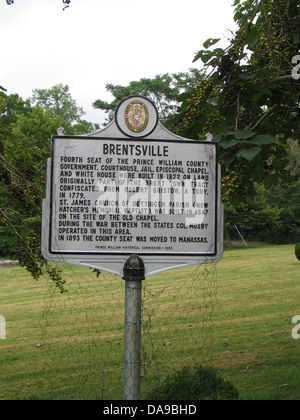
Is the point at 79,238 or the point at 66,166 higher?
the point at 66,166

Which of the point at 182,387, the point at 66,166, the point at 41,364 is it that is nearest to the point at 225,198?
the point at 66,166

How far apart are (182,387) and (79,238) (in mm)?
1768

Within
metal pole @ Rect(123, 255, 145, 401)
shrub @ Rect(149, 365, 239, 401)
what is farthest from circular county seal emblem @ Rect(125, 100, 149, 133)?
shrub @ Rect(149, 365, 239, 401)

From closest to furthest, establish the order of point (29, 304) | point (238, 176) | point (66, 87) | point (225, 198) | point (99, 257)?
point (99, 257), point (225, 198), point (238, 176), point (29, 304), point (66, 87)

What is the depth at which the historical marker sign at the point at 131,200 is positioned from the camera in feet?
15.6

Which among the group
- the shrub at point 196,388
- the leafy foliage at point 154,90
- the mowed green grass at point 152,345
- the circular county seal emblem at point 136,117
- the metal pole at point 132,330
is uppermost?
the leafy foliage at point 154,90

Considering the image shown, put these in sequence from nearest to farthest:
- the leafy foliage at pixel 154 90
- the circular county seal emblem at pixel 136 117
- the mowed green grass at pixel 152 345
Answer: the circular county seal emblem at pixel 136 117
the mowed green grass at pixel 152 345
the leafy foliage at pixel 154 90

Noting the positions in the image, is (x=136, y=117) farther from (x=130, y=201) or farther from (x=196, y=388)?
(x=196, y=388)

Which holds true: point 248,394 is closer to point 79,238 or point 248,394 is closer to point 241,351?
point 241,351

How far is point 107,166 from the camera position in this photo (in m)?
4.82

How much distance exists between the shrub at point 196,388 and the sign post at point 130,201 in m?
1.16

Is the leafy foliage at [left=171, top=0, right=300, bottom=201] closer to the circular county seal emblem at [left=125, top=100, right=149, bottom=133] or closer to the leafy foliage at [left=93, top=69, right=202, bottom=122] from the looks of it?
the circular county seal emblem at [left=125, top=100, right=149, bottom=133]

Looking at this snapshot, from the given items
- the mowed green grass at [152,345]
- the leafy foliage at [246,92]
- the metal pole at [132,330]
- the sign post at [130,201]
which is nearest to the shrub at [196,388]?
the metal pole at [132,330]

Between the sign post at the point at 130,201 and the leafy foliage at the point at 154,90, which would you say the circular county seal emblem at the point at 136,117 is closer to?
the sign post at the point at 130,201
